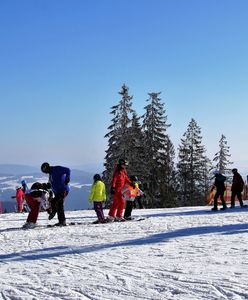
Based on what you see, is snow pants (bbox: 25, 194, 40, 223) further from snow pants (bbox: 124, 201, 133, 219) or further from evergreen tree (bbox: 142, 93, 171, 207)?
evergreen tree (bbox: 142, 93, 171, 207)

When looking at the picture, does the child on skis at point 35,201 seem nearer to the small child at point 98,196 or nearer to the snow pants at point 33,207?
the snow pants at point 33,207

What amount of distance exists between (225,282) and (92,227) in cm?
716

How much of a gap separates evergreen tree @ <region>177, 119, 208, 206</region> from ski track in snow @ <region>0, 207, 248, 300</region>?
38.5m

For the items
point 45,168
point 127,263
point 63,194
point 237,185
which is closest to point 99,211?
point 63,194

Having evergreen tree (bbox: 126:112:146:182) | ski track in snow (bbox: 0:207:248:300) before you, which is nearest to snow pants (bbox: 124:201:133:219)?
ski track in snow (bbox: 0:207:248:300)

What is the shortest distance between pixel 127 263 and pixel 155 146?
34872mm

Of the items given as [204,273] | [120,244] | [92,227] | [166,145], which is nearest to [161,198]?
[166,145]

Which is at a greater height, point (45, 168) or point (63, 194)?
point (45, 168)

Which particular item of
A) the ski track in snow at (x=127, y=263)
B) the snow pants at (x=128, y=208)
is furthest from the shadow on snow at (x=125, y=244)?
the snow pants at (x=128, y=208)

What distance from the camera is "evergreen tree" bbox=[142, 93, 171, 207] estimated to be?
41312 millimetres

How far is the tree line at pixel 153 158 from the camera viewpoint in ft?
125

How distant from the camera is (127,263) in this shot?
23.5 feet

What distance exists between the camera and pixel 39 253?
27.9 feet

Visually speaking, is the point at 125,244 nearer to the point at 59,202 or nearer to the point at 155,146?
the point at 59,202
